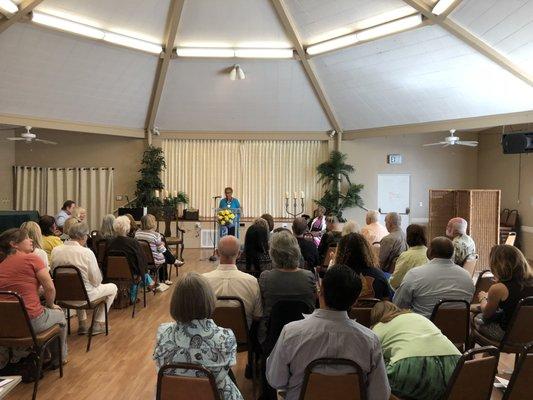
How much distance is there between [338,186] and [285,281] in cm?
813

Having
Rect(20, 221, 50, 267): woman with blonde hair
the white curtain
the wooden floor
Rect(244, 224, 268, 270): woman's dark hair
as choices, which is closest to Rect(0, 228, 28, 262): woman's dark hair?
Rect(20, 221, 50, 267): woman with blonde hair

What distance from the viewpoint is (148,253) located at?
580 centimetres

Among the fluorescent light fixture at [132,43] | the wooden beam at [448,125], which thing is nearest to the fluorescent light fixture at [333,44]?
the wooden beam at [448,125]

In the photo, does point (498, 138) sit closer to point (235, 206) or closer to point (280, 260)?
point (235, 206)

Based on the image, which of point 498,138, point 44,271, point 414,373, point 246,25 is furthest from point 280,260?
point 498,138

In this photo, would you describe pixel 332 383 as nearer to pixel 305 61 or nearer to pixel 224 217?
pixel 224 217

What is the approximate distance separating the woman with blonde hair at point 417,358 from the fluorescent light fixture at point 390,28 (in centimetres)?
595

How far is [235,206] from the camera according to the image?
928 centimetres

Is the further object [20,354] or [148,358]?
[148,358]

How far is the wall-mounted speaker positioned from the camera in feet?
23.3

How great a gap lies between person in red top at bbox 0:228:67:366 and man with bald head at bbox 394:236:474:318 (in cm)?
271

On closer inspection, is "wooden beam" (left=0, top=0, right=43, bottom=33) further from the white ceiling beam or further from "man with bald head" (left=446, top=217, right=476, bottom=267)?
"man with bald head" (left=446, top=217, right=476, bottom=267)

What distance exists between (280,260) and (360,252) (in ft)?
2.14

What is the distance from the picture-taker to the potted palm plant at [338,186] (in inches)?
423
